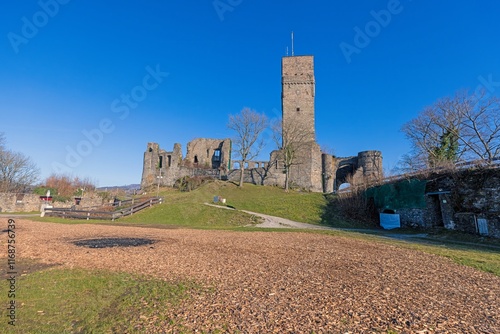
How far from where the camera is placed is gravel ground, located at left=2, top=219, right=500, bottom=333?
13.1 ft

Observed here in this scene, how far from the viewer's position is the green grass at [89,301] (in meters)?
3.84

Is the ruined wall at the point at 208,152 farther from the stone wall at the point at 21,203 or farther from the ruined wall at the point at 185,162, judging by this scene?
the stone wall at the point at 21,203

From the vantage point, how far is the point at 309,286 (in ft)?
18.6

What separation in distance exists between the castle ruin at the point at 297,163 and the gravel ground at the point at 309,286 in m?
30.5

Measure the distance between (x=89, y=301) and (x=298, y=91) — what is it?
43850 millimetres

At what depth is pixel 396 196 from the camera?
22000 millimetres

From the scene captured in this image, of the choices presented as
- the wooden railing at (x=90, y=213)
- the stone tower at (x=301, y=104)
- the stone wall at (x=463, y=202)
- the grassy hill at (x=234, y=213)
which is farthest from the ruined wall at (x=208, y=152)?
the stone wall at (x=463, y=202)

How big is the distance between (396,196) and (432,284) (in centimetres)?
1792

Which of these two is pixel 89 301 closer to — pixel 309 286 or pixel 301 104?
pixel 309 286

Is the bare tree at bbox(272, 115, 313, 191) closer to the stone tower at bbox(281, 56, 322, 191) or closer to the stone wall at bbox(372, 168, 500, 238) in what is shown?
the stone tower at bbox(281, 56, 322, 191)

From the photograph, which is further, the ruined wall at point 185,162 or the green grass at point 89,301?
the ruined wall at point 185,162

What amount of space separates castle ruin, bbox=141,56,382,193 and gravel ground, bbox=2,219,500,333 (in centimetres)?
3048

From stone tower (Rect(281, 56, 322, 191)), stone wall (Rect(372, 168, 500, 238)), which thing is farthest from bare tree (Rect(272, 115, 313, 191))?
stone wall (Rect(372, 168, 500, 238))

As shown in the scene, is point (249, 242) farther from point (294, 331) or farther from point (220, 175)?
point (220, 175)
